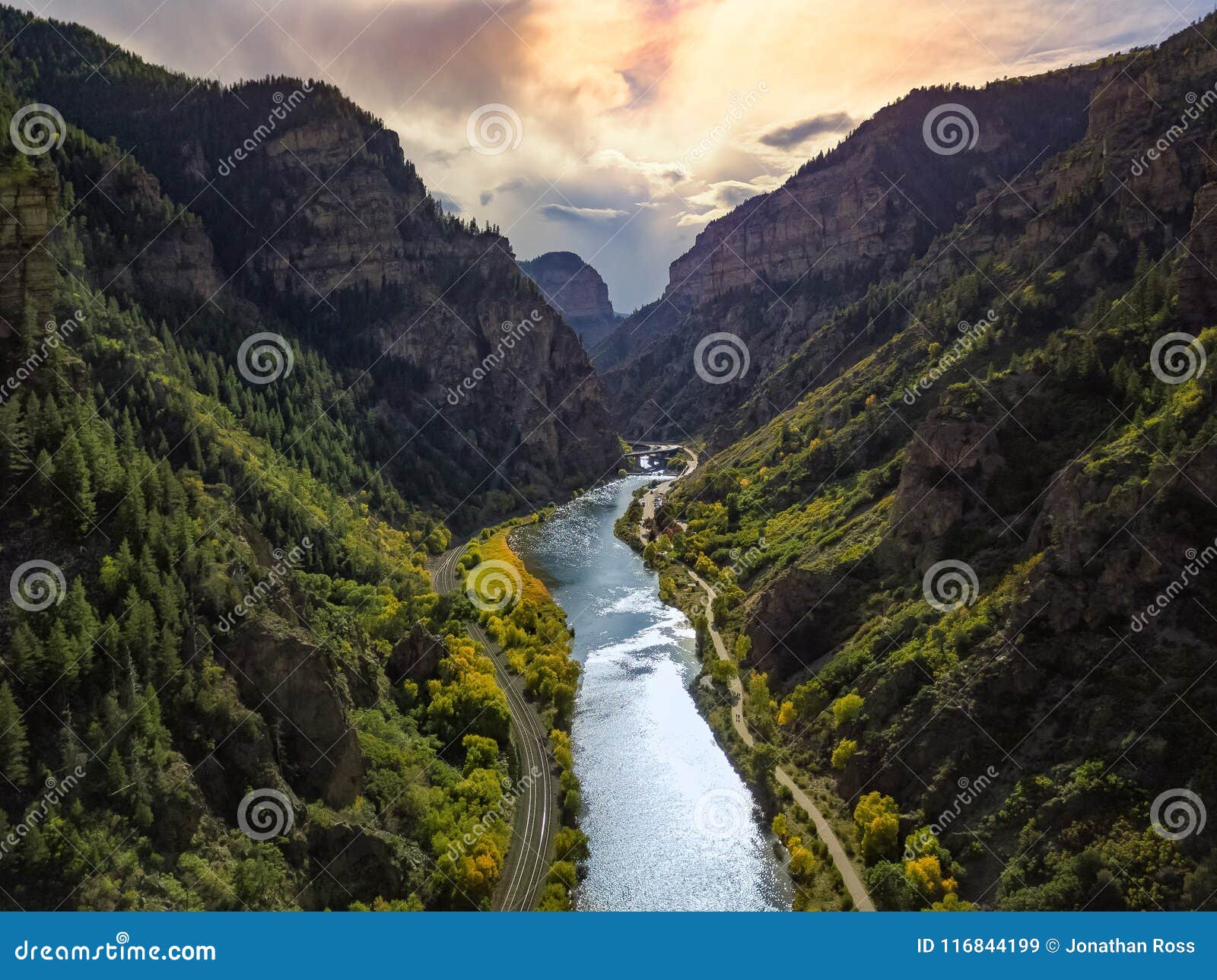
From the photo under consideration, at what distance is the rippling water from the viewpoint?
127ft

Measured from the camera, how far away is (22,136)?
168ft

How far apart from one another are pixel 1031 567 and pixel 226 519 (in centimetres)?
4906

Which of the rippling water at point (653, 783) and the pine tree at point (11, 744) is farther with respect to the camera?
the rippling water at point (653, 783)

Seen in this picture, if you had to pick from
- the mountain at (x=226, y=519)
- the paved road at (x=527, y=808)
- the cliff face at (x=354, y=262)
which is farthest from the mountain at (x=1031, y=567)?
the cliff face at (x=354, y=262)

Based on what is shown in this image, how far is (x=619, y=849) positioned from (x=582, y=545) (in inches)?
2763

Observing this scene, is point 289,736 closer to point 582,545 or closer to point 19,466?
point 19,466

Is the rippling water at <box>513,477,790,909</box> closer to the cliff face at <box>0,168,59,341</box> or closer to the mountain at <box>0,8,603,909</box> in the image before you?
the mountain at <box>0,8,603,909</box>

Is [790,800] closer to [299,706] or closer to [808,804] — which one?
[808,804]

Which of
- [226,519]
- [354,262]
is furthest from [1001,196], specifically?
[226,519]

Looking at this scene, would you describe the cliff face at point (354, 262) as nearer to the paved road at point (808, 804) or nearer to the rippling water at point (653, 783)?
the rippling water at point (653, 783)

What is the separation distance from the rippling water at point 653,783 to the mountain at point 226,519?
4.23 metres

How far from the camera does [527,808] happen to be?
44.3 meters

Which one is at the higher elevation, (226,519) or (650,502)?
(650,502)

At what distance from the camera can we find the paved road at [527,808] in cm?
3778
